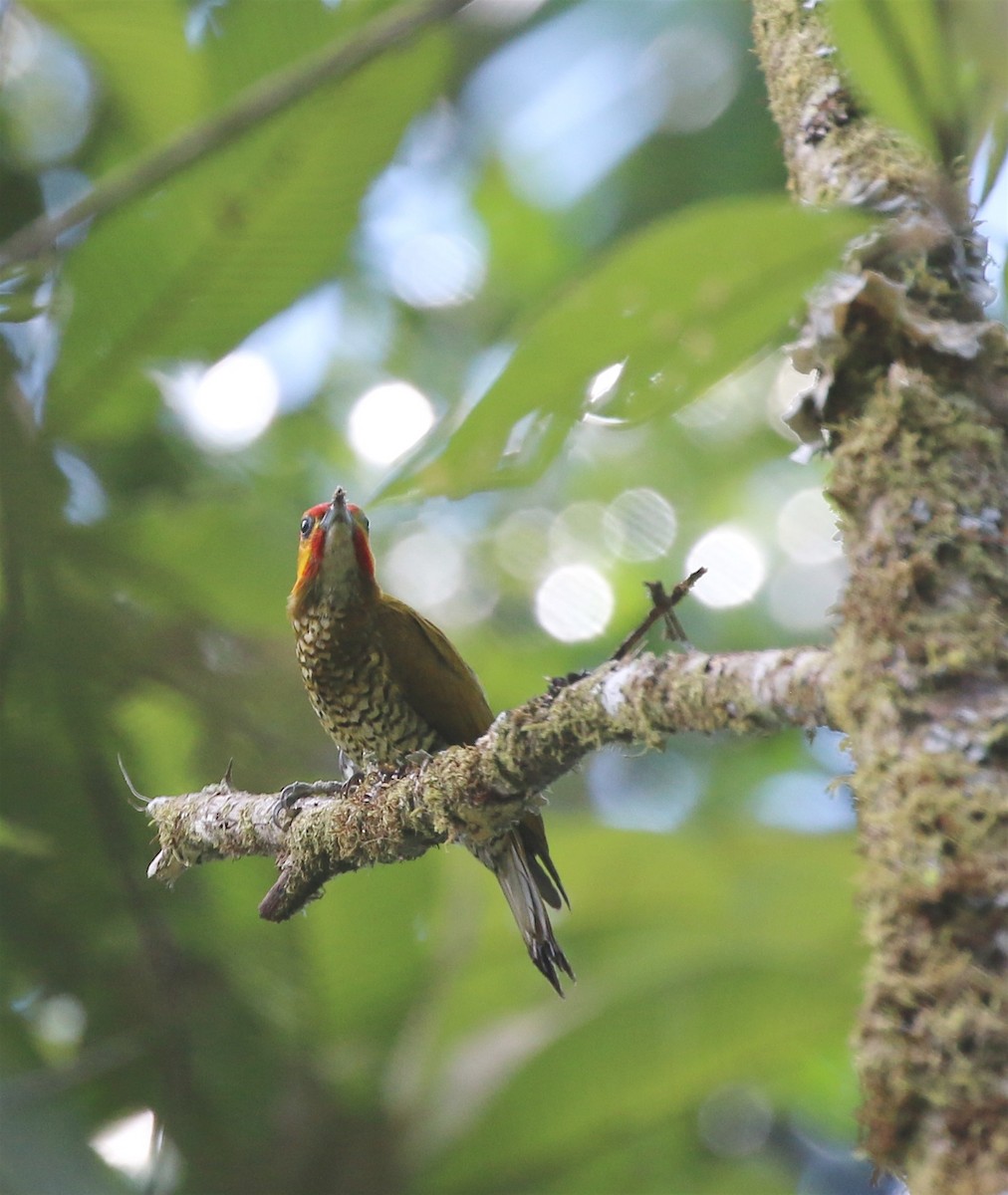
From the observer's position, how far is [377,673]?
394 centimetres

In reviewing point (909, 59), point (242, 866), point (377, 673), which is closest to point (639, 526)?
point (377, 673)

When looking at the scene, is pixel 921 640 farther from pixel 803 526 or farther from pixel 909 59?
pixel 803 526

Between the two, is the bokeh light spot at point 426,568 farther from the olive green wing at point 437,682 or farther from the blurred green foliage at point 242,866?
the olive green wing at point 437,682

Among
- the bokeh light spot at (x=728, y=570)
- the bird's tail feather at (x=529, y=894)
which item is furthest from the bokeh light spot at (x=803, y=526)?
the bird's tail feather at (x=529, y=894)

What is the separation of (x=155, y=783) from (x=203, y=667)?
378mm

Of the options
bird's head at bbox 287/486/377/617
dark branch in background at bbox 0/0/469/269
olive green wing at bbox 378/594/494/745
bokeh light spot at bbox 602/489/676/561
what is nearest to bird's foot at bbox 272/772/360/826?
olive green wing at bbox 378/594/494/745

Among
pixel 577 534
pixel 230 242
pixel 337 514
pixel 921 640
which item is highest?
pixel 577 534

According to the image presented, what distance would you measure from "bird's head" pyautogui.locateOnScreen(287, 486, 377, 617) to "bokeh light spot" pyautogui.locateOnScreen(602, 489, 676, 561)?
1.84 meters

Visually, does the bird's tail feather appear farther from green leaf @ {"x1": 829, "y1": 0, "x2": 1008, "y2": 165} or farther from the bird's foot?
green leaf @ {"x1": 829, "y1": 0, "x2": 1008, "y2": 165}

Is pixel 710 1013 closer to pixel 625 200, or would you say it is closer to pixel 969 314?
pixel 969 314

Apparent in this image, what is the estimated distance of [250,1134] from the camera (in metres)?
2.96

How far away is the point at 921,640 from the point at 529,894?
2.65 metres

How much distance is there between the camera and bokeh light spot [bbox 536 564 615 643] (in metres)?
5.77

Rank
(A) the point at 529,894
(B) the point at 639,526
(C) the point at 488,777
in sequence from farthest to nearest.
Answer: (B) the point at 639,526 → (A) the point at 529,894 → (C) the point at 488,777
